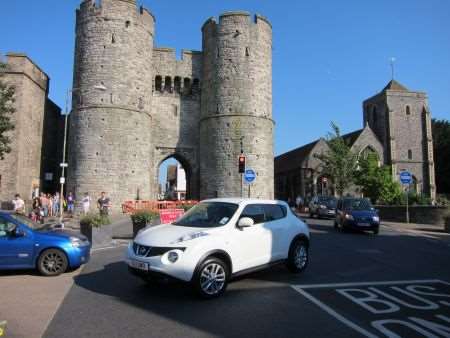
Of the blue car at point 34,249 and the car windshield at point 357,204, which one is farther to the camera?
the car windshield at point 357,204

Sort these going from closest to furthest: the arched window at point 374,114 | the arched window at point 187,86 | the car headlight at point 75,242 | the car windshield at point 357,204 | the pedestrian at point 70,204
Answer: the car headlight at point 75,242 < the car windshield at point 357,204 < the pedestrian at point 70,204 < the arched window at point 187,86 < the arched window at point 374,114

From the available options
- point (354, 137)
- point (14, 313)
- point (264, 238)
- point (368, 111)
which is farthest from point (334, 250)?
point (368, 111)

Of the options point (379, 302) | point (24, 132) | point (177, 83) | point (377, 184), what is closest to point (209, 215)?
point (379, 302)

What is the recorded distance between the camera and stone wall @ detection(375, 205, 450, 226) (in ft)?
79.0

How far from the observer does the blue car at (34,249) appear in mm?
8141

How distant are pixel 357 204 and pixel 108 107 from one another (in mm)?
20226

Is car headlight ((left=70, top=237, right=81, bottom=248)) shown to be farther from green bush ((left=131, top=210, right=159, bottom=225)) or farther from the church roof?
the church roof

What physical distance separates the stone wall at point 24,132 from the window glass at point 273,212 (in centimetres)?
2549

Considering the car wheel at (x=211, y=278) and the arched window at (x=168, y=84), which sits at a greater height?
the arched window at (x=168, y=84)

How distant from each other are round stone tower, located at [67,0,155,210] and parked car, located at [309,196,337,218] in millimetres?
13452

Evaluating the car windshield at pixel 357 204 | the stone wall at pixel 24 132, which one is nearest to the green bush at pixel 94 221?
the car windshield at pixel 357 204

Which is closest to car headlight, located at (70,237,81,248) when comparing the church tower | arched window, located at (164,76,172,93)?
arched window, located at (164,76,172,93)

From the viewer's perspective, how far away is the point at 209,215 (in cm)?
736

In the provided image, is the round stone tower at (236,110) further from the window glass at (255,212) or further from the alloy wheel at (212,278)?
the alloy wheel at (212,278)
